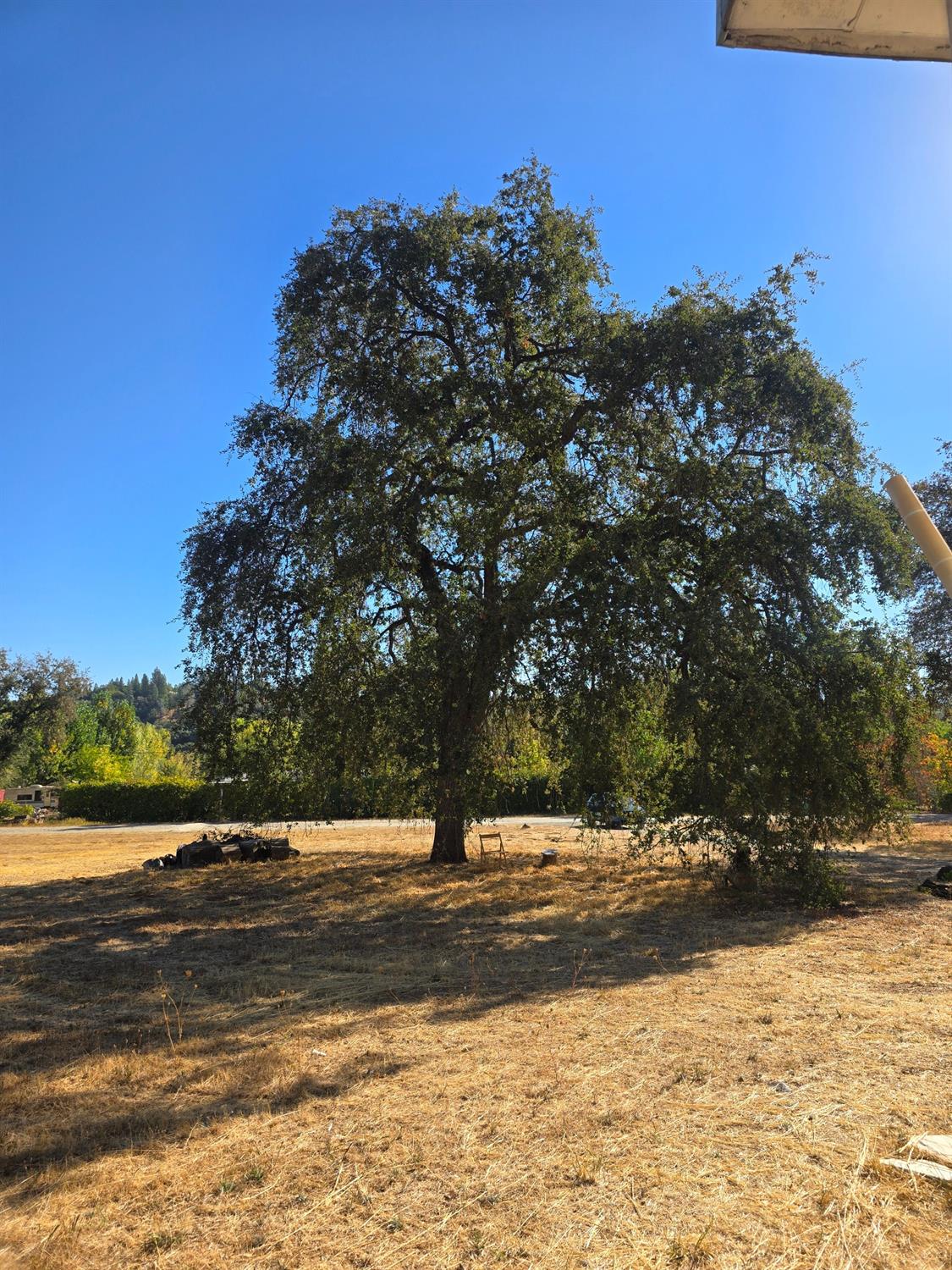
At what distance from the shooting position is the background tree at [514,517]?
12.5 m

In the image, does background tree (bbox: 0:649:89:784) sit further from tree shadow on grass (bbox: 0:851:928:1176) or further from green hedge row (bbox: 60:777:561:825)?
tree shadow on grass (bbox: 0:851:928:1176)

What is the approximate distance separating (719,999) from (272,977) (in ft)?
15.4

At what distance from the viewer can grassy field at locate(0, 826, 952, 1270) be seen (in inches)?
137

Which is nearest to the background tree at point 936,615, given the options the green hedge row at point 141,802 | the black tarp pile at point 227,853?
the black tarp pile at point 227,853

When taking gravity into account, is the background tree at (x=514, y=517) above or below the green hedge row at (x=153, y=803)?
above

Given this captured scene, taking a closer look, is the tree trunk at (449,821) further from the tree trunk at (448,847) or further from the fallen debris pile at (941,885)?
the fallen debris pile at (941,885)

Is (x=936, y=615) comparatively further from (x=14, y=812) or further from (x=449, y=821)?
(x=14, y=812)

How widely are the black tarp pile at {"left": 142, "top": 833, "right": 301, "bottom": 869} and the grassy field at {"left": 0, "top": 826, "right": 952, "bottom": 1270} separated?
340 inches

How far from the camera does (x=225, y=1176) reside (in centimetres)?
406

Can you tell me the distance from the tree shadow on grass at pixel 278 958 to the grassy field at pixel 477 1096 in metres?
0.05

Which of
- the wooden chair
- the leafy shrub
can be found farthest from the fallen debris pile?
the leafy shrub

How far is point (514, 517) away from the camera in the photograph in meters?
14.1

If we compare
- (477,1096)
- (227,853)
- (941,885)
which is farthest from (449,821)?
(477,1096)

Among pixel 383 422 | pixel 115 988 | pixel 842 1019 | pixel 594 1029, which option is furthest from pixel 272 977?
pixel 383 422
